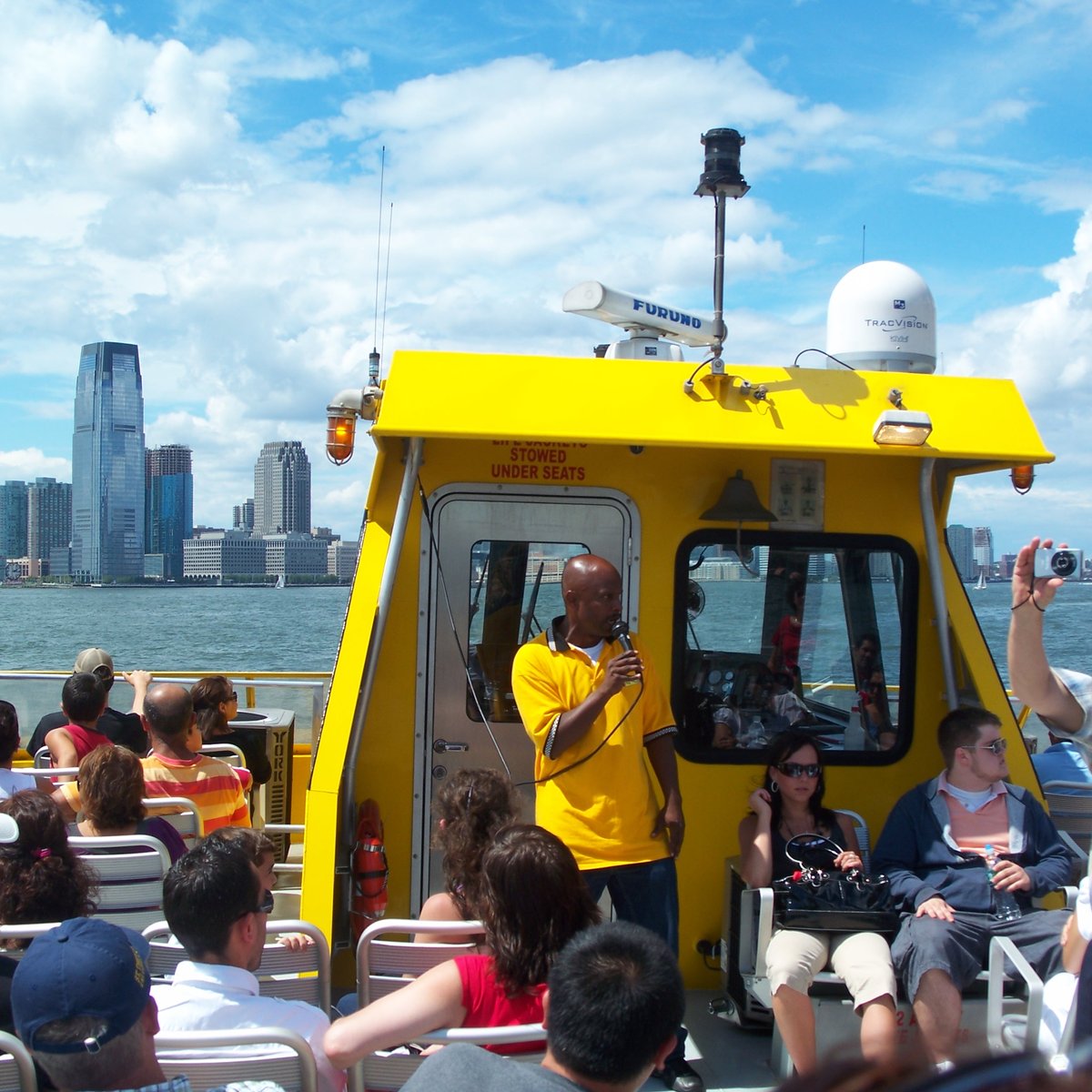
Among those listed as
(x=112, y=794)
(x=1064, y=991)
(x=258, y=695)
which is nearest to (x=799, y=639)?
(x=1064, y=991)

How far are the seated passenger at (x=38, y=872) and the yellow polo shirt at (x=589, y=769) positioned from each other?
1503 mm

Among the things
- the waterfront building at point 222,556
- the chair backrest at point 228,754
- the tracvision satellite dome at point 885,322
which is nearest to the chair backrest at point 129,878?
the chair backrest at point 228,754

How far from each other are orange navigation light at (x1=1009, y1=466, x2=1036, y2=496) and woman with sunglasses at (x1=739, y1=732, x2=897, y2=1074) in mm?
1455

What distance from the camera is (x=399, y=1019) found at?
2.55m

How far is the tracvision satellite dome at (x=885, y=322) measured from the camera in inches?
197

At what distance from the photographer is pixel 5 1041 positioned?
2.29 metres

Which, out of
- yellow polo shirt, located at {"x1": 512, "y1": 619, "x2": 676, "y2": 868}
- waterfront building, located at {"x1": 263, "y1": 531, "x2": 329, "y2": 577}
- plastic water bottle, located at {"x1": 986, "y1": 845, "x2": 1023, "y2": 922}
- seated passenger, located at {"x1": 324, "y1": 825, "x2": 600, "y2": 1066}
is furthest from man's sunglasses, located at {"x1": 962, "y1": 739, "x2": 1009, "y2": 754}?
waterfront building, located at {"x1": 263, "y1": 531, "x2": 329, "y2": 577}

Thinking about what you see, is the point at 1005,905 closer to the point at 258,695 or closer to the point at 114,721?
the point at 114,721

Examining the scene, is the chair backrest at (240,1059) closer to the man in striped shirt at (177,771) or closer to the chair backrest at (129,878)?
the chair backrest at (129,878)

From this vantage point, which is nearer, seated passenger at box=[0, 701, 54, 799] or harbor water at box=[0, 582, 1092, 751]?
seated passenger at box=[0, 701, 54, 799]

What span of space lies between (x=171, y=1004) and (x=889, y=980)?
90.4 inches

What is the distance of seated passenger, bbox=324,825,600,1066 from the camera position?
255 centimetres

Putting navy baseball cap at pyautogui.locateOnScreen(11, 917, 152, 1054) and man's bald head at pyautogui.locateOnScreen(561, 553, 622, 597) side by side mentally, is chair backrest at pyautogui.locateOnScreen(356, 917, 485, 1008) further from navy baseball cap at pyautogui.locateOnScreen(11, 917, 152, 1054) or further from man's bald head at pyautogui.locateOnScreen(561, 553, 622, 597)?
man's bald head at pyautogui.locateOnScreen(561, 553, 622, 597)

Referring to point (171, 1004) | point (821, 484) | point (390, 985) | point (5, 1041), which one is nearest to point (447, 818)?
point (390, 985)
